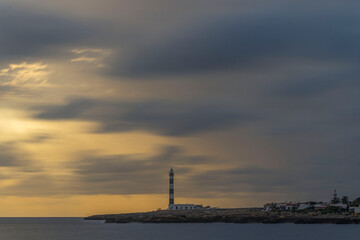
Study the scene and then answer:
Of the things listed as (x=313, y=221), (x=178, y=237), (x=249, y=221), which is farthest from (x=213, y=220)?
(x=178, y=237)

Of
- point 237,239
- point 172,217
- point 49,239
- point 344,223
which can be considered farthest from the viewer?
point 172,217

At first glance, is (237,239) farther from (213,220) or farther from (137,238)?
(213,220)

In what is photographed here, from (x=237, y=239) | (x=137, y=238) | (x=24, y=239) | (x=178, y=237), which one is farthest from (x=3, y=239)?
(x=237, y=239)

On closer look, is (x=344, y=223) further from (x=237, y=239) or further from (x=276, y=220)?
(x=237, y=239)

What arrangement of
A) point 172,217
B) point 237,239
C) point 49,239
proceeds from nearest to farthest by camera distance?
point 237,239 < point 49,239 < point 172,217

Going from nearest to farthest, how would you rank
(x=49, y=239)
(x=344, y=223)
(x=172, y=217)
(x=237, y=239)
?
1. (x=237, y=239)
2. (x=49, y=239)
3. (x=344, y=223)
4. (x=172, y=217)

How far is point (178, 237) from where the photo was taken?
128750mm

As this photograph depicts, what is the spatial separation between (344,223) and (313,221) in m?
9.43

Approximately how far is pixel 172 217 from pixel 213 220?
561 inches

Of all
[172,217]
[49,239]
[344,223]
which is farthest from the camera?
[172,217]

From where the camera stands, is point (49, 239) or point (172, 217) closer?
point (49, 239)

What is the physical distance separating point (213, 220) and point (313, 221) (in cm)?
3213

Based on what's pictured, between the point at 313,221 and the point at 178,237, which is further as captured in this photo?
the point at 313,221

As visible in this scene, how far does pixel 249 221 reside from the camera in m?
193
